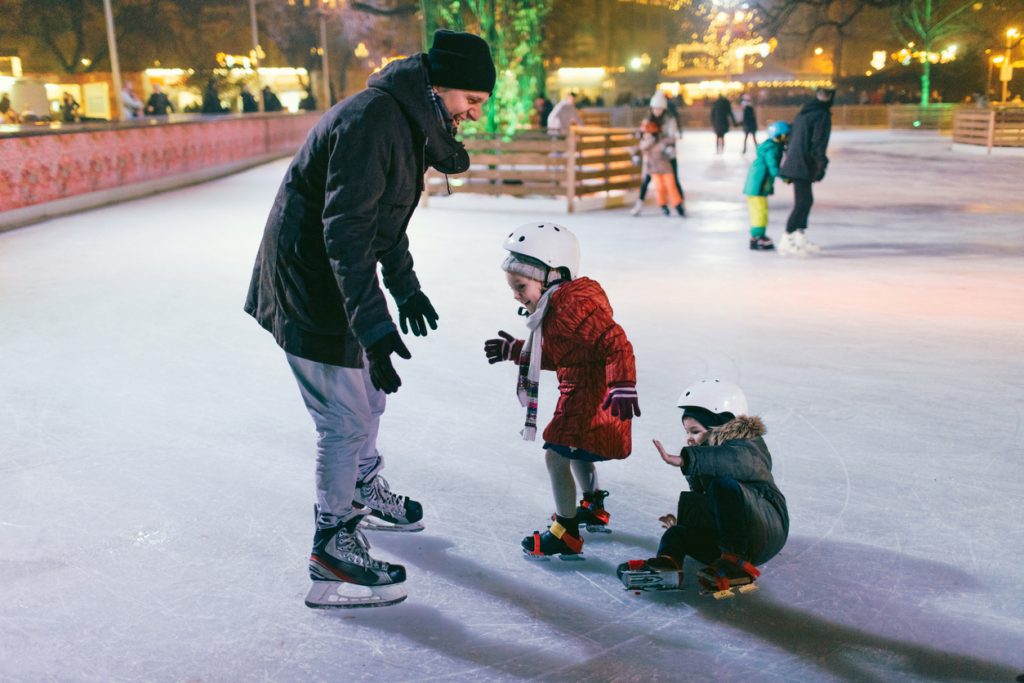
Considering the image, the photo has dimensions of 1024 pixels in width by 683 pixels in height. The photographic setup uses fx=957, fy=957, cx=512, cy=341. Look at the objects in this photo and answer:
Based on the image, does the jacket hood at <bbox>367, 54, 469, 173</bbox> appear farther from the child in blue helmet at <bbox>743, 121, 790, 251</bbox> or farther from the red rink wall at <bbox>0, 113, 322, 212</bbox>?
the red rink wall at <bbox>0, 113, 322, 212</bbox>

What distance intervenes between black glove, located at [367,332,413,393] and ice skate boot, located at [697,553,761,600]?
1098 mm

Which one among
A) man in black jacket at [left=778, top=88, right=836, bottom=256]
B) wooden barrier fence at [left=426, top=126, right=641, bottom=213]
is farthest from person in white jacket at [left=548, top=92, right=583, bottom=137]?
man in black jacket at [left=778, top=88, right=836, bottom=256]

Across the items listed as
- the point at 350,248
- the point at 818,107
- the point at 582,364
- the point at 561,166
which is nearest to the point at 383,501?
the point at 582,364

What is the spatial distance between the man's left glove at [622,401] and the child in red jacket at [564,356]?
0.15m

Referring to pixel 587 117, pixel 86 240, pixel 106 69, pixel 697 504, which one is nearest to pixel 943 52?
pixel 587 117

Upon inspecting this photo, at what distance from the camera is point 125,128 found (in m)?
14.8

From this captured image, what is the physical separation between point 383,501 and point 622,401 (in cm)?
105

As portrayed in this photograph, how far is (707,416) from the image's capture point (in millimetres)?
2887

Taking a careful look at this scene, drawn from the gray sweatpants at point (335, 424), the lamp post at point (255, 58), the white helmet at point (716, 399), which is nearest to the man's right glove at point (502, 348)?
the gray sweatpants at point (335, 424)

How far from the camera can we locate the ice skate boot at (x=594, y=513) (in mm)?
3266

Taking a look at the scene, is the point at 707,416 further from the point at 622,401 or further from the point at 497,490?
the point at 497,490

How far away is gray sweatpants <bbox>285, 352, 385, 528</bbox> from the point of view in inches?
108

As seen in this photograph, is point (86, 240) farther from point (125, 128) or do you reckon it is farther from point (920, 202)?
point (920, 202)

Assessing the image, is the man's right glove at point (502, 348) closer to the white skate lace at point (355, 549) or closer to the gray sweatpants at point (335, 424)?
the gray sweatpants at point (335, 424)
